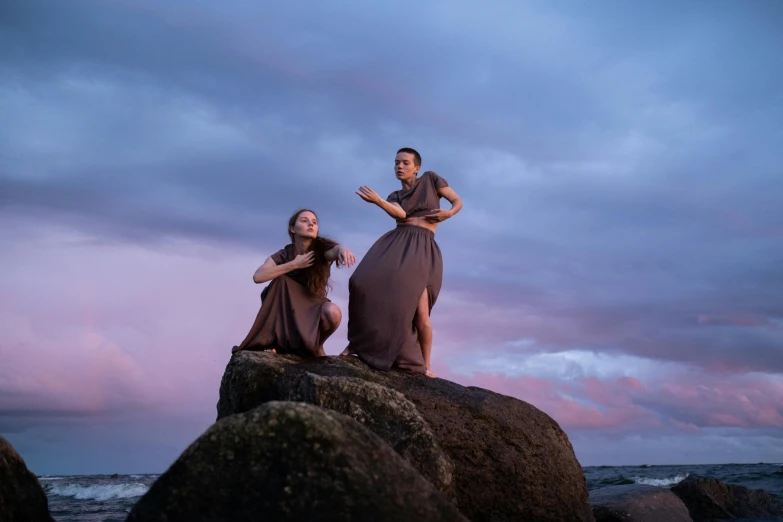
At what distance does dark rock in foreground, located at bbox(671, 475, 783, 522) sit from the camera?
42.7ft

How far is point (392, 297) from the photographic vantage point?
888cm

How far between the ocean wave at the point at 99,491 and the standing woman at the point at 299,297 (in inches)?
820

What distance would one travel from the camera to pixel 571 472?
775 centimetres

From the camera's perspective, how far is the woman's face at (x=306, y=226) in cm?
895

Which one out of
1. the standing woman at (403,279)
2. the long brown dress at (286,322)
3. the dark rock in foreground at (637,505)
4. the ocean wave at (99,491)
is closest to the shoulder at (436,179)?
the standing woman at (403,279)

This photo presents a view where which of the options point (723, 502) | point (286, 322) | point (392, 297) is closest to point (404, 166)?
point (392, 297)

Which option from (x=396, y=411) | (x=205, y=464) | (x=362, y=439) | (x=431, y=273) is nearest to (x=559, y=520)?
(x=396, y=411)

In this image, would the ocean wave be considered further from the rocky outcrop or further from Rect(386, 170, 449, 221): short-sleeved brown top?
the rocky outcrop

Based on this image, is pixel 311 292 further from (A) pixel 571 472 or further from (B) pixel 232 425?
(B) pixel 232 425

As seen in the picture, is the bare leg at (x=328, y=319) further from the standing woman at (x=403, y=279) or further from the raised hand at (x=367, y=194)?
the raised hand at (x=367, y=194)

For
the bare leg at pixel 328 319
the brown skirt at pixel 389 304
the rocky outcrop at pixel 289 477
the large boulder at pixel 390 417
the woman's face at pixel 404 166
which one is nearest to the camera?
the rocky outcrop at pixel 289 477

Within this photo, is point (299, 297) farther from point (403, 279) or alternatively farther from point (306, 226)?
point (403, 279)

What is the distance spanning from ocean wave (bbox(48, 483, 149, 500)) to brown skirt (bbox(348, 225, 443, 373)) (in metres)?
21.0

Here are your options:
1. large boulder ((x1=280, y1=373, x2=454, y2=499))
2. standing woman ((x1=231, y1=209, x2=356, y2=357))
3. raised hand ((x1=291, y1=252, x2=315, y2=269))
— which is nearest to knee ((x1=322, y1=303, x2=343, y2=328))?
standing woman ((x1=231, y1=209, x2=356, y2=357))
